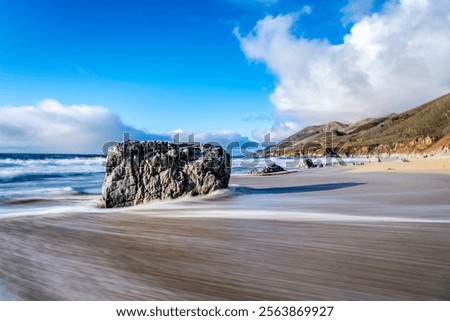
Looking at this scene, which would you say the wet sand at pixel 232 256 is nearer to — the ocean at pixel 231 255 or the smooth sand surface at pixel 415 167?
the ocean at pixel 231 255

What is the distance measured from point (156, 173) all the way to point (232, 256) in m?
5.58

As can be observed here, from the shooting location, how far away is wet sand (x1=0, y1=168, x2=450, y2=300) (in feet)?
8.98

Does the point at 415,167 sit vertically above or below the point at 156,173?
below

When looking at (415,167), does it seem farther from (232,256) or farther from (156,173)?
(232,256)

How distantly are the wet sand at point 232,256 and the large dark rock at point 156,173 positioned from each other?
216cm

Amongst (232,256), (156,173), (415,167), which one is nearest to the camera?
(232,256)

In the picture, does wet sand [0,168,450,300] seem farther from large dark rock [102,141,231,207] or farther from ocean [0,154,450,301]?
large dark rock [102,141,231,207]

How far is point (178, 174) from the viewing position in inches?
347

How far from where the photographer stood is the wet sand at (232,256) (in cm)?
274

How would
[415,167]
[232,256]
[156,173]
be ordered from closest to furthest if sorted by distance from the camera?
[232,256], [156,173], [415,167]

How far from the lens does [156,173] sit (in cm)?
875

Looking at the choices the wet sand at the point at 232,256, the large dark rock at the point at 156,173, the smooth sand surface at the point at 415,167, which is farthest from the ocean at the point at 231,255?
the smooth sand surface at the point at 415,167

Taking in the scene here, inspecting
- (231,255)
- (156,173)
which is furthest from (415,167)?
(231,255)
